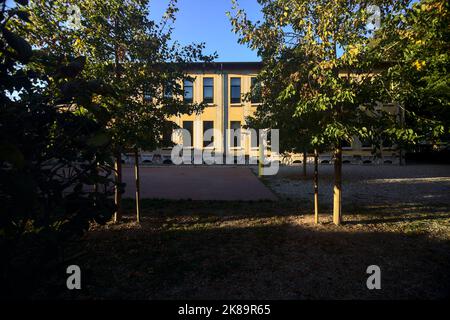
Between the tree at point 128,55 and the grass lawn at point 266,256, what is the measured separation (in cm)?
128

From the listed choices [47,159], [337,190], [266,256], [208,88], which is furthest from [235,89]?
[47,159]

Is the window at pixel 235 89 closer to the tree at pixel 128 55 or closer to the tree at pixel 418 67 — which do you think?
the tree at pixel 128 55

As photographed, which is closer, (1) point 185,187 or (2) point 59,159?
(2) point 59,159

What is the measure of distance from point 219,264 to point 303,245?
1589 millimetres

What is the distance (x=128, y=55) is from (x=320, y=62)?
12.0 ft

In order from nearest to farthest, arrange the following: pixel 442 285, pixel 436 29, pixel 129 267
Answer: pixel 442 285, pixel 129 267, pixel 436 29

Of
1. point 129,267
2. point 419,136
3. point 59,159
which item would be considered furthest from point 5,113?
point 419,136

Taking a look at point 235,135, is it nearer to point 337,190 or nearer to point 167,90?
point 167,90

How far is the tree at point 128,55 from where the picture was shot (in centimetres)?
509

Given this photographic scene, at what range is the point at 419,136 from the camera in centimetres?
508
